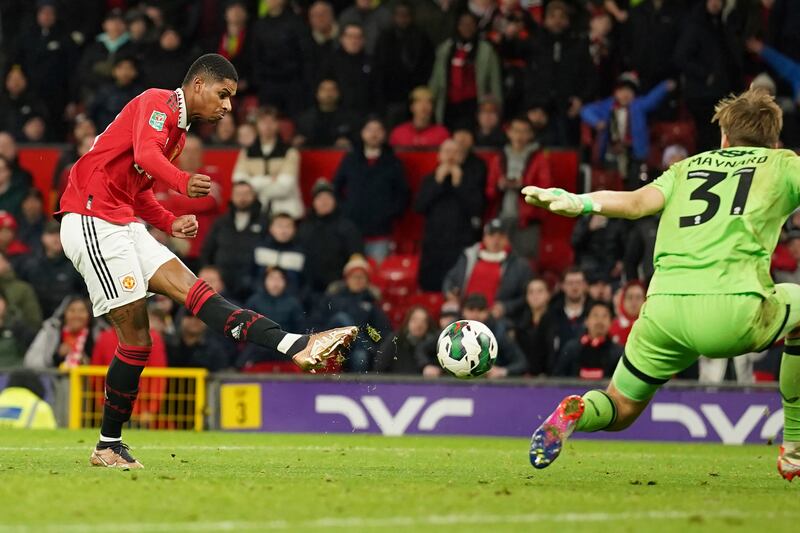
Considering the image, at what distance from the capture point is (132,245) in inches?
359

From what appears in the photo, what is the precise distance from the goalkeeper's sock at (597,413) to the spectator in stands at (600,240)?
8.21 m

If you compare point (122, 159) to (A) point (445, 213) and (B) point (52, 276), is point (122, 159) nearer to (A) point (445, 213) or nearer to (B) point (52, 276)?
(A) point (445, 213)

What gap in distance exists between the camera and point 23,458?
10.0 m

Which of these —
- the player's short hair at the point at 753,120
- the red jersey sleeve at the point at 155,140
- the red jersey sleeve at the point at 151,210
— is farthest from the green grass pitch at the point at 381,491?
the player's short hair at the point at 753,120

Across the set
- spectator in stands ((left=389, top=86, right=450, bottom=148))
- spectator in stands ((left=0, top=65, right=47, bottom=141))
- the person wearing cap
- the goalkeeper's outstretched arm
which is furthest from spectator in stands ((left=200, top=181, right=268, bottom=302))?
the goalkeeper's outstretched arm

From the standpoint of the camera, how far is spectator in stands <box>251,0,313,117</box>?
1848 centimetres

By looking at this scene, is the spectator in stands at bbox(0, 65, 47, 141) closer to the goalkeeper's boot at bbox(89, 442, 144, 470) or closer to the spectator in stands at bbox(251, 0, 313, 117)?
the spectator in stands at bbox(251, 0, 313, 117)

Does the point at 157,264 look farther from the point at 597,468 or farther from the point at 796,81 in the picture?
the point at 796,81

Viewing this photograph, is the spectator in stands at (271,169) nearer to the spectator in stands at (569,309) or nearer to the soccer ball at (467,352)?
the spectator in stands at (569,309)

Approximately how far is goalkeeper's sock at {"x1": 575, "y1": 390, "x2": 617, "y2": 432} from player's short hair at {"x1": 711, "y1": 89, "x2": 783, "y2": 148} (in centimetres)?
162

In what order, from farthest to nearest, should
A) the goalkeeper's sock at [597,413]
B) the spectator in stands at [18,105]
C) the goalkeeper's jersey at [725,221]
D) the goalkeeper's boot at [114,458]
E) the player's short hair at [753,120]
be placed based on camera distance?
the spectator in stands at [18,105] → the goalkeeper's boot at [114,458] → the player's short hair at [753,120] → the goalkeeper's sock at [597,413] → the goalkeeper's jersey at [725,221]

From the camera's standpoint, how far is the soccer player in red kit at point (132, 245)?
29.5ft

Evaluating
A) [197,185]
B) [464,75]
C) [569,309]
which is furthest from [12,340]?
[197,185]

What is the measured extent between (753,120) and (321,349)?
277cm
